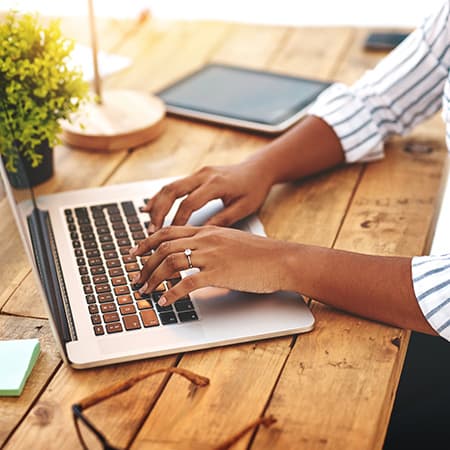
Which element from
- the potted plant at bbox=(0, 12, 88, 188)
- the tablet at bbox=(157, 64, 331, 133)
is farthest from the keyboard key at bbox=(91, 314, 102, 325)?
the tablet at bbox=(157, 64, 331, 133)

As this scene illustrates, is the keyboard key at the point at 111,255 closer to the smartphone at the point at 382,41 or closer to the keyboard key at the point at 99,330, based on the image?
the keyboard key at the point at 99,330

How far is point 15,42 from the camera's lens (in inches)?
47.5

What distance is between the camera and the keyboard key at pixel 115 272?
1.04m

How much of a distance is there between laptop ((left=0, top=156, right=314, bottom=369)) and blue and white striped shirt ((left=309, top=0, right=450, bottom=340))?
0.30 meters

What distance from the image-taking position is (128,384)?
831 mm

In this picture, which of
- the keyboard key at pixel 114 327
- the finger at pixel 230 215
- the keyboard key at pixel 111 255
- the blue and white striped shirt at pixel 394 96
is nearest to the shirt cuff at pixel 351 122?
the blue and white striped shirt at pixel 394 96

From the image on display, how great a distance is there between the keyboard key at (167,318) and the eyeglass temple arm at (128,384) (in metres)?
0.09

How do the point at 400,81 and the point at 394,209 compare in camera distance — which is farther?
the point at 400,81

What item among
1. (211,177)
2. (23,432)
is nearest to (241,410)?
(23,432)

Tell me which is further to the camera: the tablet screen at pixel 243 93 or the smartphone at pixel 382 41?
the smartphone at pixel 382 41

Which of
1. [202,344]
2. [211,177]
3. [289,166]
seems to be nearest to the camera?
[202,344]

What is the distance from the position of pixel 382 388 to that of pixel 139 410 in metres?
0.26

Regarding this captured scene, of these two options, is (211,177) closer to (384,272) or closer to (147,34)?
(384,272)

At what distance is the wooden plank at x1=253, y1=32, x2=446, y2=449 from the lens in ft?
2.66
